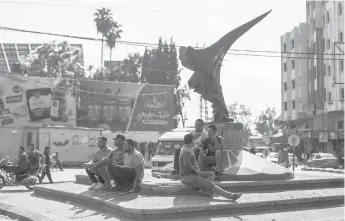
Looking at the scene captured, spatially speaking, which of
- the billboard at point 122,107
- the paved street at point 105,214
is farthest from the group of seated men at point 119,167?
the billboard at point 122,107

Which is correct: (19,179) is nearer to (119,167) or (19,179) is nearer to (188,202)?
(119,167)

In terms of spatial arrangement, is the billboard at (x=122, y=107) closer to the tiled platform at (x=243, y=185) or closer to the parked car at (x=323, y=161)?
the parked car at (x=323, y=161)

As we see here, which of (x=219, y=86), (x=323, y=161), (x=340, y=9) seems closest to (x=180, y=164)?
(x=219, y=86)

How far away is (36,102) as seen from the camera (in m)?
40.4

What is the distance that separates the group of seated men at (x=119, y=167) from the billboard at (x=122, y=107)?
110 ft

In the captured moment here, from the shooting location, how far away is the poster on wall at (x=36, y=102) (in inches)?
1556

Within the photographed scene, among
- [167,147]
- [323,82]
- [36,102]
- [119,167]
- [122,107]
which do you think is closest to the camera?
[119,167]

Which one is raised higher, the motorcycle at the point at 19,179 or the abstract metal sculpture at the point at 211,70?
the abstract metal sculpture at the point at 211,70

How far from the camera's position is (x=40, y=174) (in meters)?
18.8

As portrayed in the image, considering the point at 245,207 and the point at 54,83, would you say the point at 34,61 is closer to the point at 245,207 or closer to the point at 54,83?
the point at 54,83

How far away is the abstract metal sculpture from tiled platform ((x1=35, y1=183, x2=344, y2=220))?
3.45 meters

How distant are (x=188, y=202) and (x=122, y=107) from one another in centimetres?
3629

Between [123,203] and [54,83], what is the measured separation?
33418 mm

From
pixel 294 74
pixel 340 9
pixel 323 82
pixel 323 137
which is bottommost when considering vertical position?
pixel 323 137
